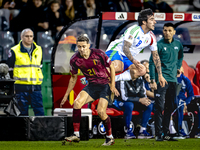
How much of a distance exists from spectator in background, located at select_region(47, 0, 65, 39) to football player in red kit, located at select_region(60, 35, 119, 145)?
73.2 inches

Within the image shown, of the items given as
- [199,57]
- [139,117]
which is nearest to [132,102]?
[139,117]

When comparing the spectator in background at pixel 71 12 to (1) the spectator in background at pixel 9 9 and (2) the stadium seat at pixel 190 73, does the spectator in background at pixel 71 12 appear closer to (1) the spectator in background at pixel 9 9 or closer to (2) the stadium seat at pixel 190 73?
(1) the spectator in background at pixel 9 9

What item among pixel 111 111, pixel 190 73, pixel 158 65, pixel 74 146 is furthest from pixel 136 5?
pixel 74 146

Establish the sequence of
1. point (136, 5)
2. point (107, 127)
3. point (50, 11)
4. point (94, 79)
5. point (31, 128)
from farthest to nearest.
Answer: point (136, 5)
point (50, 11)
point (31, 128)
point (94, 79)
point (107, 127)

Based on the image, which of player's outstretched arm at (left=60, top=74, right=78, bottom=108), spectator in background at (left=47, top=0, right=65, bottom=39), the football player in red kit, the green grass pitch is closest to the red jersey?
the football player in red kit

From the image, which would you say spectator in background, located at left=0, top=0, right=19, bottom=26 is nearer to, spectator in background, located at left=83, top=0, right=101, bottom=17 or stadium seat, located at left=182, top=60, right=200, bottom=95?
spectator in background, located at left=83, top=0, right=101, bottom=17

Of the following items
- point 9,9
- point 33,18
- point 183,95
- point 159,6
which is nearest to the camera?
point 183,95

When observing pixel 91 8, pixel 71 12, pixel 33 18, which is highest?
pixel 91 8

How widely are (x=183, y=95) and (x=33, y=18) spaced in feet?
Result: 11.1

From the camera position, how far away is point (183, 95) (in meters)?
7.95

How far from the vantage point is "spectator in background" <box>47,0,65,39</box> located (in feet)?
29.2

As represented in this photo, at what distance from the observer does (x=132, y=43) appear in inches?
304

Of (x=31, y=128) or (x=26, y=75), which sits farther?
(x=26, y=75)

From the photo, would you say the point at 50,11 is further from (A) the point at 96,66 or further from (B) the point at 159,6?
(A) the point at 96,66
